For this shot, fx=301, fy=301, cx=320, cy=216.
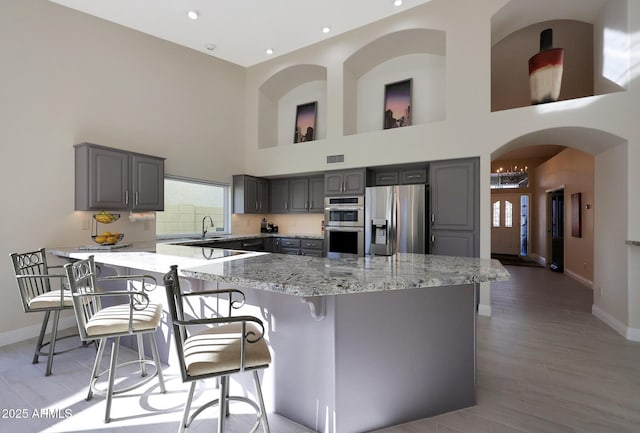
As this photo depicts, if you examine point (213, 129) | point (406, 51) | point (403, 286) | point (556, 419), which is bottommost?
point (556, 419)

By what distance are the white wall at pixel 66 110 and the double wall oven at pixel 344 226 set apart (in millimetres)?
2418

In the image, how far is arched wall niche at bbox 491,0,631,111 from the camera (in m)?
3.43

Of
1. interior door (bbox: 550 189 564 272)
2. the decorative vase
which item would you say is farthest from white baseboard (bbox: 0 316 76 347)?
interior door (bbox: 550 189 564 272)

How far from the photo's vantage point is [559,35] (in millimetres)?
4535

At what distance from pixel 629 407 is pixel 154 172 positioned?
16.9ft

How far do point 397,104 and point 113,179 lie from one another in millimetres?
4289

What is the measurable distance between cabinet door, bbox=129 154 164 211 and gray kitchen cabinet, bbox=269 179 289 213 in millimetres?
2264

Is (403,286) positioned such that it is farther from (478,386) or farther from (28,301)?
(28,301)

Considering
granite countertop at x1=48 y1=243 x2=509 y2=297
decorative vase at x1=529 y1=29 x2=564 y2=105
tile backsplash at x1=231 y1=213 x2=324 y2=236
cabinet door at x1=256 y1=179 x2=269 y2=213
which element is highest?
decorative vase at x1=529 y1=29 x2=564 y2=105

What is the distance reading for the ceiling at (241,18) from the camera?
3861 mm

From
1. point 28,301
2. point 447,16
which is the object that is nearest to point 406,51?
point 447,16

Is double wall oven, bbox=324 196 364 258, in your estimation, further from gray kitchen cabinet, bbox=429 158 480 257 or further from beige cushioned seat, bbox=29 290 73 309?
beige cushioned seat, bbox=29 290 73 309

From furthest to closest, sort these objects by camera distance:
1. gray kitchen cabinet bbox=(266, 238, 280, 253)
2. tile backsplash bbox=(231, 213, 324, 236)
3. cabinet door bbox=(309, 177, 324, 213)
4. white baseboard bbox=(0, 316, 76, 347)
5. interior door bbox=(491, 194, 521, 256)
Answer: interior door bbox=(491, 194, 521, 256), tile backsplash bbox=(231, 213, 324, 236), gray kitchen cabinet bbox=(266, 238, 280, 253), cabinet door bbox=(309, 177, 324, 213), white baseboard bbox=(0, 316, 76, 347)

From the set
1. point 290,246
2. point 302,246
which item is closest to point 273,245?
Answer: point 290,246
